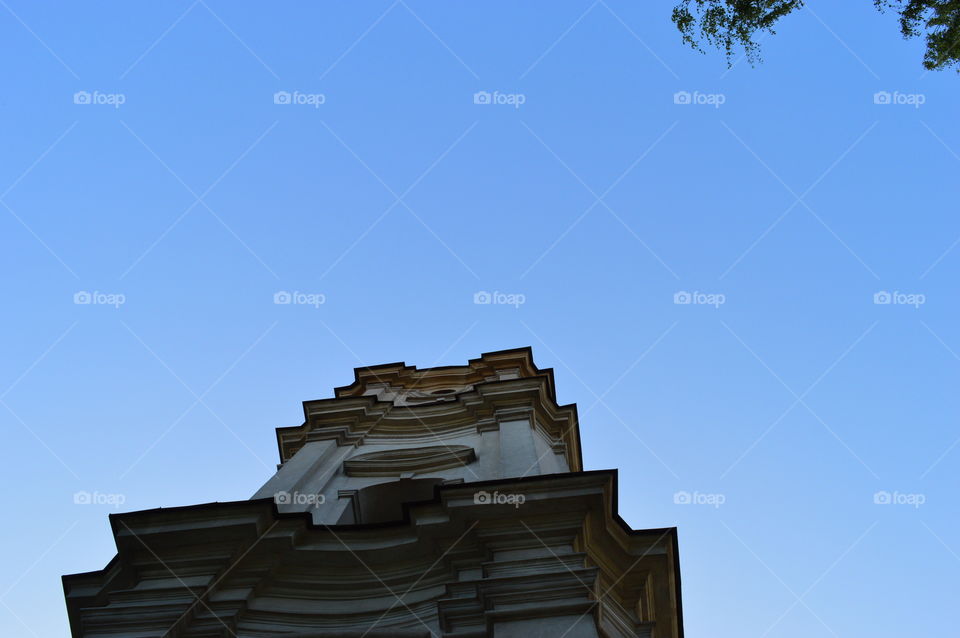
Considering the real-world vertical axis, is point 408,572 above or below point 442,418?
below

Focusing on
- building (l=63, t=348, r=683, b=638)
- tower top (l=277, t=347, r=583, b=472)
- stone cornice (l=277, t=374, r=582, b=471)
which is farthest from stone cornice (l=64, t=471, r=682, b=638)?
stone cornice (l=277, t=374, r=582, b=471)

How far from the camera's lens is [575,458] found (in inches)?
815

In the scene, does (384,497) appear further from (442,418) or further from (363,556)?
(363,556)

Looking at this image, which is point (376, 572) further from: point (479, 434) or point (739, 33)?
point (739, 33)

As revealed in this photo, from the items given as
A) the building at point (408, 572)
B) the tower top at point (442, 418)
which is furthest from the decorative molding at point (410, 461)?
the building at point (408, 572)

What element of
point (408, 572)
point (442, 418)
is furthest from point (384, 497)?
point (408, 572)

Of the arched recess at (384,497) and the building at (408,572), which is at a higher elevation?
the arched recess at (384,497)

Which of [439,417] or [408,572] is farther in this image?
[439,417]

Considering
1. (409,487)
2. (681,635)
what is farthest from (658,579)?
(409,487)

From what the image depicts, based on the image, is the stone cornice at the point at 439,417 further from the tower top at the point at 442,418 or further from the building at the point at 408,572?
the building at the point at 408,572

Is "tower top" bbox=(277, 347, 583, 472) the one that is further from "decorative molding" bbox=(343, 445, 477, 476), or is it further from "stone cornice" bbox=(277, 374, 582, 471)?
"decorative molding" bbox=(343, 445, 477, 476)

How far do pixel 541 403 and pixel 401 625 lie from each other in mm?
9519

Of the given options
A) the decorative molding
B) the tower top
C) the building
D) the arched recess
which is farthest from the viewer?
the tower top

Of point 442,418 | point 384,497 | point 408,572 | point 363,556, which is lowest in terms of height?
point 408,572
